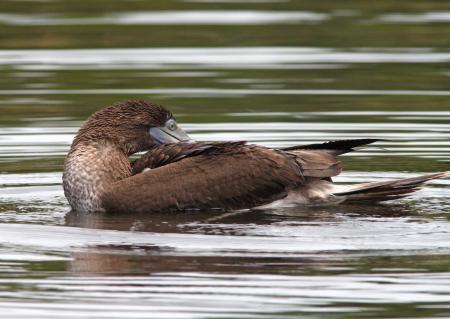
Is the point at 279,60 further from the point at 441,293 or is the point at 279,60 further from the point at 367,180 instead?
the point at 441,293

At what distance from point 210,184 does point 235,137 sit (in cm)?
308

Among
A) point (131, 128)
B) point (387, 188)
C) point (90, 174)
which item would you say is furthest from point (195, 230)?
point (387, 188)

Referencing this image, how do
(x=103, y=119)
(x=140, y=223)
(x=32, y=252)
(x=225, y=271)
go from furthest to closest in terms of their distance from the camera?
(x=103, y=119), (x=140, y=223), (x=32, y=252), (x=225, y=271)

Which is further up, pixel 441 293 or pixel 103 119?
pixel 103 119

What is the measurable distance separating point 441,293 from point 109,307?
1.82 meters

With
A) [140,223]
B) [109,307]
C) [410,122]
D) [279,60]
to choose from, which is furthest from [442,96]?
[109,307]

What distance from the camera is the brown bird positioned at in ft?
36.9

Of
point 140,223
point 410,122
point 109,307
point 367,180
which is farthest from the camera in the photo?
point 410,122

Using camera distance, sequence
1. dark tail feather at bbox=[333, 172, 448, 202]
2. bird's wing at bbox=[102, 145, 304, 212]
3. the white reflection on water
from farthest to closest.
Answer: the white reflection on water → dark tail feather at bbox=[333, 172, 448, 202] → bird's wing at bbox=[102, 145, 304, 212]

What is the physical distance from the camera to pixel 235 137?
14312 millimetres

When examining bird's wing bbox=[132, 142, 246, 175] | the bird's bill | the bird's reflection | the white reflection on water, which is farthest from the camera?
the white reflection on water

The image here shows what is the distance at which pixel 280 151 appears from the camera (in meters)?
11.6

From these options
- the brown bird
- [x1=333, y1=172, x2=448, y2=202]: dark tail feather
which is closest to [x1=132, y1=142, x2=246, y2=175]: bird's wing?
the brown bird

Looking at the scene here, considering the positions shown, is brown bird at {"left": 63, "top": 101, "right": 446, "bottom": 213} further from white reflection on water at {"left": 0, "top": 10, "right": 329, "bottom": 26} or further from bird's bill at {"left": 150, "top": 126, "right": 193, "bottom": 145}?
white reflection on water at {"left": 0, "top": 10, "right": 329, "bottom": 26}
